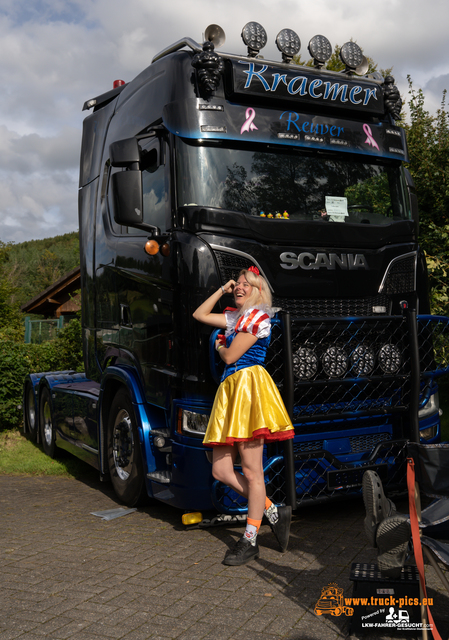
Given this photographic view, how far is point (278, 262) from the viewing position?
4820mm

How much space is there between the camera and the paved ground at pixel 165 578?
10.7 ft

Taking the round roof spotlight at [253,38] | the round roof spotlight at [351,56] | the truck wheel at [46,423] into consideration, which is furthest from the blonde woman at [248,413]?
the truck wheel at [46,423]

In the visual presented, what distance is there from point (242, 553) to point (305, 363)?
1407 millimetres

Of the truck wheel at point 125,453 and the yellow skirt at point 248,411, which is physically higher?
the yellow skirt at point 248,411

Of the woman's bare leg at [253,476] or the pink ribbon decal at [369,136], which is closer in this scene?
the woman's bare leg at [253,476]

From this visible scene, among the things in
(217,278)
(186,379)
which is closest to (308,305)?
(217,278)

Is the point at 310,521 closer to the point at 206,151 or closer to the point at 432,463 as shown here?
the point at 432,463

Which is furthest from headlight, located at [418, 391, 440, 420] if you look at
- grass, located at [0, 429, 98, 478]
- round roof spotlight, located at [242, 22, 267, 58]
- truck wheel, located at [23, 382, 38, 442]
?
truck wheel, located at [23, 382, 38, 442]

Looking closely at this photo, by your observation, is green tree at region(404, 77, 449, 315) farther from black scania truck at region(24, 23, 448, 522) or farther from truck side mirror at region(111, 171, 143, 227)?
truck side mirror at region(111, 171, 143, 227)

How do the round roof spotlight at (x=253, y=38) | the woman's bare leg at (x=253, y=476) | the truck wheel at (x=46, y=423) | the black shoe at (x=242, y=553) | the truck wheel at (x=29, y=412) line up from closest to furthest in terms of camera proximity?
1. the black shoe at (x=242, y=553)
2. the woman's bare leg at (x=253, y=476)
3. the round roof spotlight at (x=253, y=38)
4. the truck wheel at (x=46, y=423)
5. the truck wheel at (x=29, y=412)

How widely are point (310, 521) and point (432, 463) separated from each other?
2.59 metres

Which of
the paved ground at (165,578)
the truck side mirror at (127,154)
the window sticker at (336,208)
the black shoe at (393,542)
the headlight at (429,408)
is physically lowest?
the paved ground at (165,578)

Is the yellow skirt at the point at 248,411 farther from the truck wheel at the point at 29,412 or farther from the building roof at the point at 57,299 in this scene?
the building roof at the point at 57,299

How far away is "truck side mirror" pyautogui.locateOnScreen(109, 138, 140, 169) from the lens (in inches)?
194
